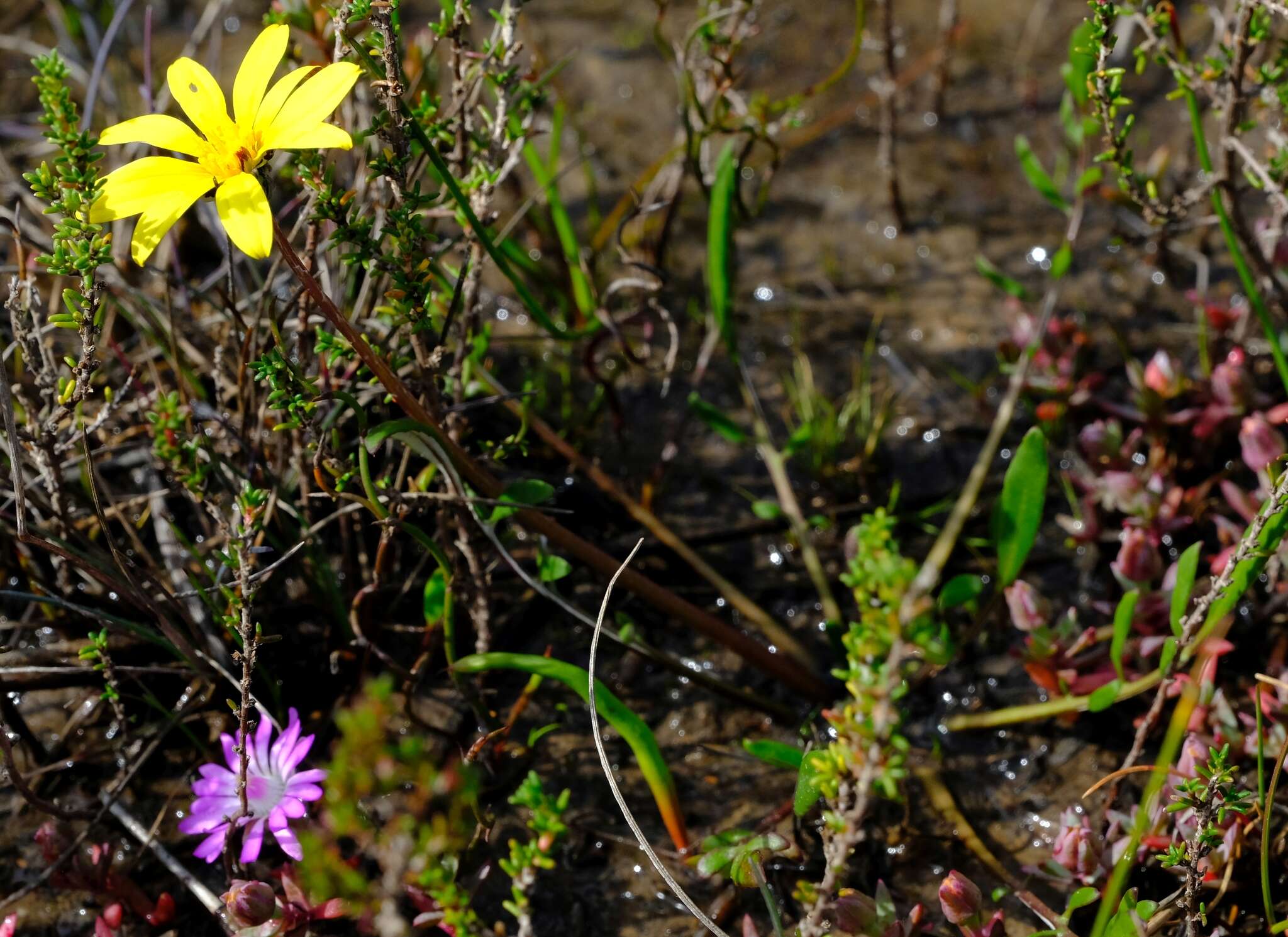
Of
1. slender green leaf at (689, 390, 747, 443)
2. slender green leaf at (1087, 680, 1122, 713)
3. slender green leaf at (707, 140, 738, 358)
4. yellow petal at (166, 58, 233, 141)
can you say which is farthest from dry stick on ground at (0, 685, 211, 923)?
slender green leaf at (1087, 680, 1122, 713)

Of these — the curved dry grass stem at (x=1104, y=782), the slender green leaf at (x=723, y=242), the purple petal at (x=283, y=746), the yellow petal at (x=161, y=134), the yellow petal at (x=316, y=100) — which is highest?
the yellow petal at (x=316, y=100)

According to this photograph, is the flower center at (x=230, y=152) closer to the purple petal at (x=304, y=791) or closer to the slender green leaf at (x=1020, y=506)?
the purple petal at (x=304, y=791)

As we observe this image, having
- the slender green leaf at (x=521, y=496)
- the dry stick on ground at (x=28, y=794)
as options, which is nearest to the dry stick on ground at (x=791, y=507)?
the slender green leaf at (x=521, y=496)

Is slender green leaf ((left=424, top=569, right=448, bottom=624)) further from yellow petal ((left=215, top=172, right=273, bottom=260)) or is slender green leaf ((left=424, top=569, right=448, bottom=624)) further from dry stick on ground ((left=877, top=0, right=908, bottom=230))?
dry stick on ground ((left=877, top=0, right=908, bottom=230))

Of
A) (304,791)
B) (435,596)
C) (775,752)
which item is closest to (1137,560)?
(775,752)

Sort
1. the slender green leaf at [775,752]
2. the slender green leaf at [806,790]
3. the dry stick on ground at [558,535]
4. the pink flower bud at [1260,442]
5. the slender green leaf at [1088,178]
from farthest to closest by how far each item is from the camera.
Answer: the slender green leaf at [1088,178] < the pink flower bud at [1260,442] < the slender green leaf at [775,752] < the slender green leaf at [806,790] < the dry stick on ground at [558,535]

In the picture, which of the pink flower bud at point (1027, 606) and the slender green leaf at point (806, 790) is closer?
the slender green leaf at point (806, 790)
